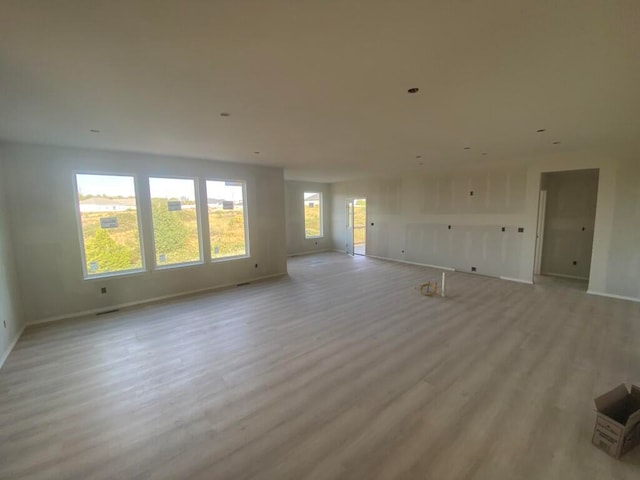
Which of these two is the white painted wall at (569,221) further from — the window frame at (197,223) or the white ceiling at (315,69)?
the window frame at (197,223)

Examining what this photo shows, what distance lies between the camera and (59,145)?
409 cm

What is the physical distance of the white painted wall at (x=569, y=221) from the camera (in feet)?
19.7

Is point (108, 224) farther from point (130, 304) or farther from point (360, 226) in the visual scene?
point (360, 226)

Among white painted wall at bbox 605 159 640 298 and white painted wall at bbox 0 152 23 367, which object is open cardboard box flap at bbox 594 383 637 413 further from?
white painted wall at bbox 0 152 23 367

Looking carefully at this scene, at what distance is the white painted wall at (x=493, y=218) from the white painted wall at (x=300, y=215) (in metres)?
0.90

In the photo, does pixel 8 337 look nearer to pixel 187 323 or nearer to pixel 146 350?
pixel 146 350

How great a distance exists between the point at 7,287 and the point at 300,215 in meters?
7.23

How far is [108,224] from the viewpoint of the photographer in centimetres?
465

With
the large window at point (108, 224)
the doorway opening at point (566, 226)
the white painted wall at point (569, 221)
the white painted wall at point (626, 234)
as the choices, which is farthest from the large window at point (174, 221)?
the white painted wall at point (626, 234)

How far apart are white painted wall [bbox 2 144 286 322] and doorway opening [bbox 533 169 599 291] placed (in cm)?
800

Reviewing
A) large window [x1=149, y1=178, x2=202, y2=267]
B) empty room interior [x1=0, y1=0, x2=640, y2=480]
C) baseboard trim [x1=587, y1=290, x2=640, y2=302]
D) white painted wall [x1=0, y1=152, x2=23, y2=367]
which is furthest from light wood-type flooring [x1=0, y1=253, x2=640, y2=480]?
large window [x1=149, y1=178, x2=202, y2=267]

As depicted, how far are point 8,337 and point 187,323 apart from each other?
78.9 inches

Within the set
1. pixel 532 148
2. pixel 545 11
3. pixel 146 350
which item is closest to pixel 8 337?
pixel 146 350

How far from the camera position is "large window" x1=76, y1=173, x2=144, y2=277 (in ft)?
14.7
